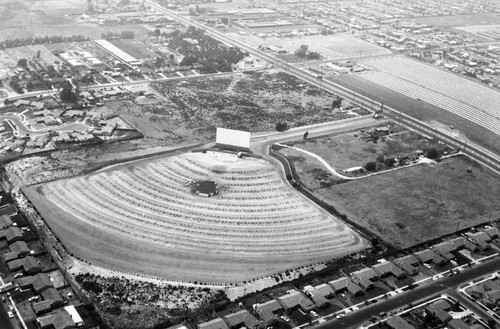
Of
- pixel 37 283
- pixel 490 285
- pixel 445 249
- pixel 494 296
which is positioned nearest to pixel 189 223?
pixel 37 283

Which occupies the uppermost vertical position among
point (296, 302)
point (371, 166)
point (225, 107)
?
point (371, 166)

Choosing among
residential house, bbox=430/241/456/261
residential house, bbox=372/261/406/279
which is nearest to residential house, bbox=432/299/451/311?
residential house, bbox=372/261/406/279

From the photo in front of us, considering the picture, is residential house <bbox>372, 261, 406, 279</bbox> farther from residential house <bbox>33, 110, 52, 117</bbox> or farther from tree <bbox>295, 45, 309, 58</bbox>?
tree <bbox>295, 45, 309, 58</bbox>

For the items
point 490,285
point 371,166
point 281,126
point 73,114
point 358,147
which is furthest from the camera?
point 73,114

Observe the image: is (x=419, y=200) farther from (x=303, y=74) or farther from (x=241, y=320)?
(x=303, y=74)

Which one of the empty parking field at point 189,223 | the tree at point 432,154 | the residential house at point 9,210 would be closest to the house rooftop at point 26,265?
the empty parking field at point 189,223

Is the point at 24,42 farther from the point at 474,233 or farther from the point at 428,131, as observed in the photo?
the point at 474,233
